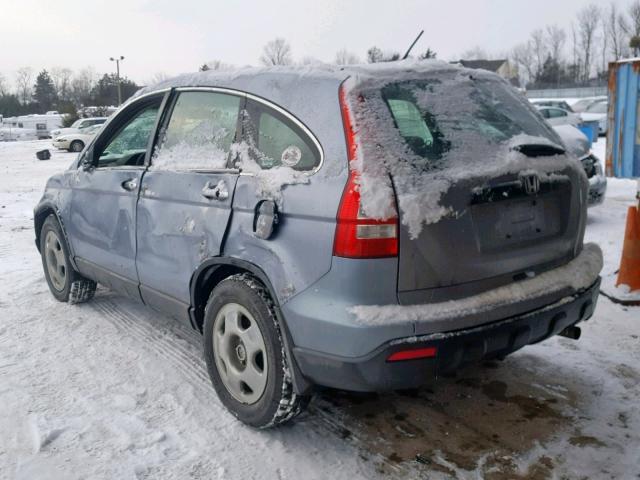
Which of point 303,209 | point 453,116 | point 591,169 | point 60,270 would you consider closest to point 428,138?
point 453,116

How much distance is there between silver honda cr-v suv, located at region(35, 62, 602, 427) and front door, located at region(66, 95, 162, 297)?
0.40 m

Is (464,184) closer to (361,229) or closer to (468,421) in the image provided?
(361,229)

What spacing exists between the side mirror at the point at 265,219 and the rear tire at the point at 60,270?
2.72 m

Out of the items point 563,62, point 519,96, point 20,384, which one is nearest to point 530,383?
point 519,96

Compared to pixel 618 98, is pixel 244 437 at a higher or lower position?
lower

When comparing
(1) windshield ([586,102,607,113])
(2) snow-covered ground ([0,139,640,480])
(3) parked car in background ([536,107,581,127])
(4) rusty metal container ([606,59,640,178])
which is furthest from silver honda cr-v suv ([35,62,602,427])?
(1) windshield ([586,102,607,113])

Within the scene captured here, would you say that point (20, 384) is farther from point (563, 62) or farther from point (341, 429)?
point (563, 62)

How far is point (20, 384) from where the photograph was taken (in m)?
3.69

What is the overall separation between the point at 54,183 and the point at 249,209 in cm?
294

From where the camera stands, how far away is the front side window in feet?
13.3

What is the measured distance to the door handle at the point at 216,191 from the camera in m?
3.11

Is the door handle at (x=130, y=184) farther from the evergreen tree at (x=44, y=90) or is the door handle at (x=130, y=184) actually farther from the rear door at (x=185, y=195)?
the evergreen tree at (x=44, y=90)

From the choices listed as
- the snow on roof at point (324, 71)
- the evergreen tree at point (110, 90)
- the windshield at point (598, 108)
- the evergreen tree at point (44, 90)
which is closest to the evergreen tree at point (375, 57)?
the snow on roof at point (324, 71)

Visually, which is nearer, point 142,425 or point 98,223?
point 142,425
